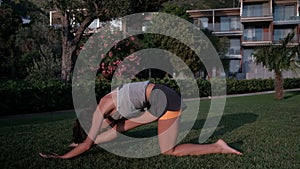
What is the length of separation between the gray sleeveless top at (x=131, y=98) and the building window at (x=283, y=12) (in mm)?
37827

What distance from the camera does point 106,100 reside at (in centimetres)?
455

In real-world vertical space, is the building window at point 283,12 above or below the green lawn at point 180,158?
above

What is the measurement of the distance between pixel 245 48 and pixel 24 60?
23988 millimetres

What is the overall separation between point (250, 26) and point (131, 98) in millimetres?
37326

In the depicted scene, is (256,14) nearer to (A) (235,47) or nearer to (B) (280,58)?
(A) (235,47)

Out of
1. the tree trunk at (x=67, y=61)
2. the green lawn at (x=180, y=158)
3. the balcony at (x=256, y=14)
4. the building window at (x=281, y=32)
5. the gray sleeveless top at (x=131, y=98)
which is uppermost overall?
the balcony at (x=256, y=14)

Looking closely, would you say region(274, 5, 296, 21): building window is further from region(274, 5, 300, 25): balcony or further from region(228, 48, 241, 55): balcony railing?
region(228, 48, 241, 55): balcony railing

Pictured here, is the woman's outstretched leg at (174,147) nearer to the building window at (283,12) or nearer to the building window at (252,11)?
the building window at (252,11)

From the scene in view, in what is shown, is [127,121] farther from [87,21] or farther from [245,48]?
[245,48]

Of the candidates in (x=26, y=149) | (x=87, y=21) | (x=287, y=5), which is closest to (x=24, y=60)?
(x=87, y=21)

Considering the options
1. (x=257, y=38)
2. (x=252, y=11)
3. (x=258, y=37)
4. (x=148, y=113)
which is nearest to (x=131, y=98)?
(x=148, y=113)

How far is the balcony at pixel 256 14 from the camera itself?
37.8 metres

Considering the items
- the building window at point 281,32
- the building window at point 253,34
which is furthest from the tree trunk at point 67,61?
the building window at point 281,32

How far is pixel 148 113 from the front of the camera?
4824mm
